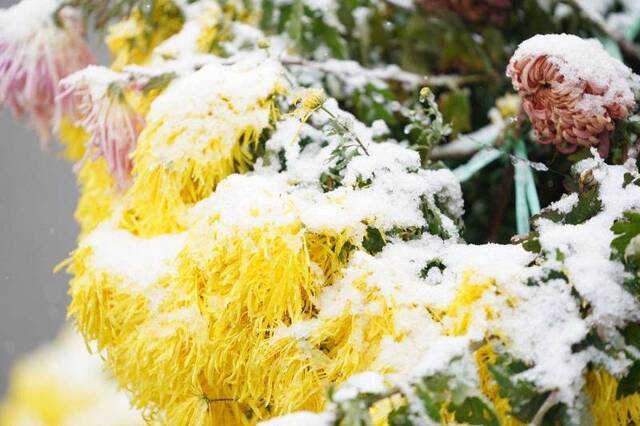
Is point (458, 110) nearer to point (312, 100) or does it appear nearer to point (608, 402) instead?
point (312, 100)

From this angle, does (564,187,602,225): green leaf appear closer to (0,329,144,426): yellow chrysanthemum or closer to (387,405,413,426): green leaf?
(387,405,413,426): green leaf

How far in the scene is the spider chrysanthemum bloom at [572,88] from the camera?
499 mm

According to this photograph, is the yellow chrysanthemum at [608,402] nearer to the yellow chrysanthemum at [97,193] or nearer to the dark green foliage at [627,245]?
the dark green foliage at [627,245]

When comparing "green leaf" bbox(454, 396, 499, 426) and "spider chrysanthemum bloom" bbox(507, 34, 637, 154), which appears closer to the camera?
"green leaf" bbox(454, 396, 499, 426)

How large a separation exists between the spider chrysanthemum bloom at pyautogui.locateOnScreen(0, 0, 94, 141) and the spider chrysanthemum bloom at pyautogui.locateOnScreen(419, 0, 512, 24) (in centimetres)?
44

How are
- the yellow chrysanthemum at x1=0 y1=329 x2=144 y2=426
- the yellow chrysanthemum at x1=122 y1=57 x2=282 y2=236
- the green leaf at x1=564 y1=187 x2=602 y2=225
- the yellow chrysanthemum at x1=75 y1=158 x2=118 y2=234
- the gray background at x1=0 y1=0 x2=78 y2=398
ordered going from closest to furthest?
the green leaf at x1=564 y1=187 x2=602 y2=225, the yellow chrysanthemum at x1=122 y1=57 x2=282 y2=236, the yellow chrysanthemum at x1=75 y1=158 x2=118 y2=234, the yellow chrysanthemum at x1=0 y1=329 x2=144 y2=426, the gray background at x1=0 y1=0 x2=78 y2=398

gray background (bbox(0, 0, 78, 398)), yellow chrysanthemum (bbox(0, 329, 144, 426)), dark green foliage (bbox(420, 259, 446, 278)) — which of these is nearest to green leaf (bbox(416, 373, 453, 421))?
dark green foliage (bbox(420, 259, 446, 278))

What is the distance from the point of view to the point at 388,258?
0.49 metres

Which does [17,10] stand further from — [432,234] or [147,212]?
[432,234]

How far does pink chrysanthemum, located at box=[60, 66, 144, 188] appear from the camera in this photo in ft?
2.23

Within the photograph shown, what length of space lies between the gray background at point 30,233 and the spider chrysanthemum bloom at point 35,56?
3.76 ft

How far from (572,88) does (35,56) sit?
60 cm

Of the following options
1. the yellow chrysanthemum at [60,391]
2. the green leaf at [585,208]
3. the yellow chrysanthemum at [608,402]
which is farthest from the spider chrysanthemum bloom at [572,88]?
the yellow chrysanthemum at [60,391]

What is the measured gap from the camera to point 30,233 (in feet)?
6.75
